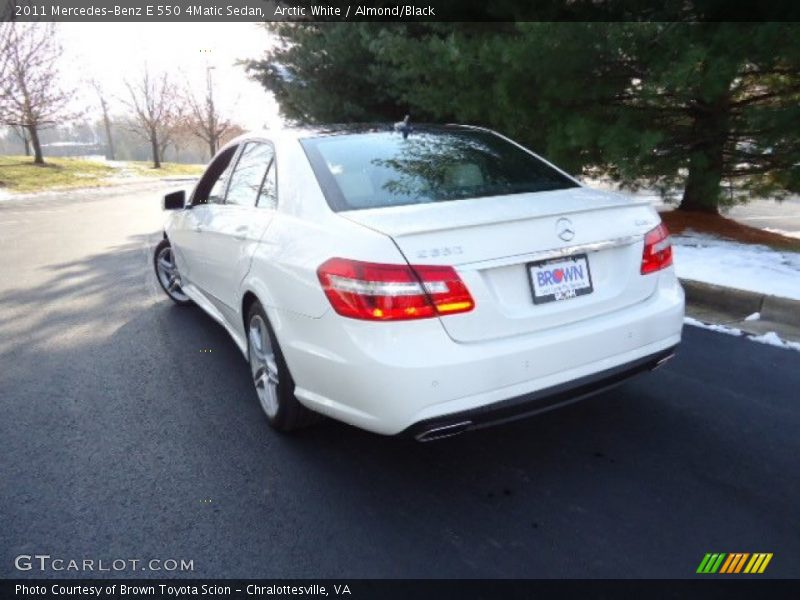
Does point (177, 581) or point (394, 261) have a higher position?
point (394, 261)

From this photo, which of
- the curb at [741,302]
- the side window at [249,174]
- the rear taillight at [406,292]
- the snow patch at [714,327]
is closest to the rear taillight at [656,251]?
the rear taillight at [406,292]

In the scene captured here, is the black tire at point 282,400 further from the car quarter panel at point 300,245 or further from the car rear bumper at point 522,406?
the car rear bumper at point 522,406

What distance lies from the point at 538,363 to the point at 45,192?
2540 cm

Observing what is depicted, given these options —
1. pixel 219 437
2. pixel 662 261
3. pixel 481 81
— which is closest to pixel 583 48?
pixel 481 81

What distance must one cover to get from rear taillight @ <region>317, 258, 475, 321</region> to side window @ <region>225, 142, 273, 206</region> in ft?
4.42

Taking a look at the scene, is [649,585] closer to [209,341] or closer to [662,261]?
[662,261]

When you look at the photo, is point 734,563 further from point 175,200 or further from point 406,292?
point 175,200

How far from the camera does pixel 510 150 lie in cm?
338

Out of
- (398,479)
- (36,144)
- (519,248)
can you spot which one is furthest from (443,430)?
(36,144)

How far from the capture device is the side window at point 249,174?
3281mm

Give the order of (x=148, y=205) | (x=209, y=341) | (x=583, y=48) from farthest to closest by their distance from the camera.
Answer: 1. (x=148, y=205)
2. (x=583, y=48)
3. (x=209, y=341)

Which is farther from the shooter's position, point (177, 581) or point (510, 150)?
point (510, 150)

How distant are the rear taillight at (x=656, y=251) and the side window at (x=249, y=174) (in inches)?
78.7

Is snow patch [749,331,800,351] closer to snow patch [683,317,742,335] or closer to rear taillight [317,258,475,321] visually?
snow patch [683,317,742,335]
